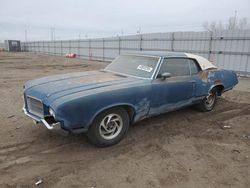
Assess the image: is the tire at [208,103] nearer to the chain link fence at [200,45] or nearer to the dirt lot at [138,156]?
the dirt lot at [138,156]

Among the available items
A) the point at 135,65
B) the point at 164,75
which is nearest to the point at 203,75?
the point at 164,75

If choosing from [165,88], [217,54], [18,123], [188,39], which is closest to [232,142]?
[165,88]

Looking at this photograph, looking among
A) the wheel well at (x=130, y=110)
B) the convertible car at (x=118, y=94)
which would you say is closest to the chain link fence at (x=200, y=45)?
the convertible car at (x=118, y=94)

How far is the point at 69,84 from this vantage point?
398 centimetres

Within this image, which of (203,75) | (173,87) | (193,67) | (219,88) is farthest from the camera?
(219,88)

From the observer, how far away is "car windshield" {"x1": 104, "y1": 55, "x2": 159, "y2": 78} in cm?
454

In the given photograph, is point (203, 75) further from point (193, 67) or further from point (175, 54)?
point (175, 54)

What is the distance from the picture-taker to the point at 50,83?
4145 mm

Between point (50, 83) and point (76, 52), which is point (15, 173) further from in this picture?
point (76, 52)

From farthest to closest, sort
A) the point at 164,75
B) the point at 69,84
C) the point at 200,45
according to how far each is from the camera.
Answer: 1. the point at 200,45
2. the point at 164,75
3. the point at 69,84

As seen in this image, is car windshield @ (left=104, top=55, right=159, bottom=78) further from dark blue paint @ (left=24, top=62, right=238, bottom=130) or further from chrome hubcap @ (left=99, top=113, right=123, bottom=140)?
chrome hubcap @ (left=99, top=113, right=123, bottom=140)

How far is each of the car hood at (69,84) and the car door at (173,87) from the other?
0.45 meters

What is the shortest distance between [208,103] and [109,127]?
325 cm

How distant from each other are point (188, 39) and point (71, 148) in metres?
13.5
